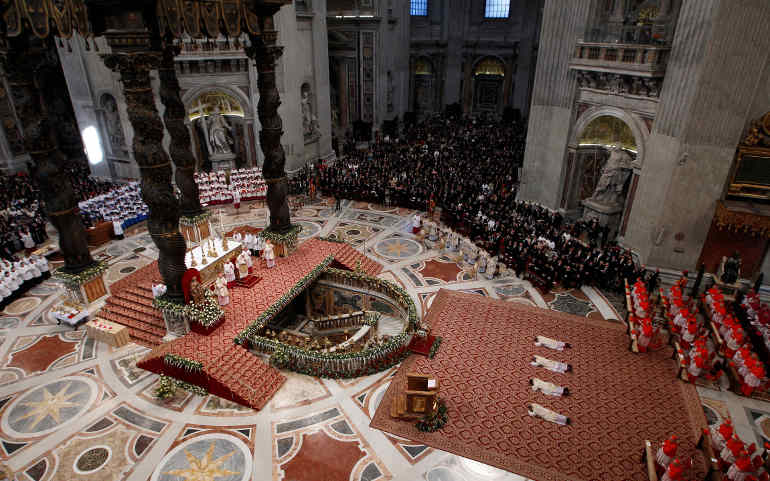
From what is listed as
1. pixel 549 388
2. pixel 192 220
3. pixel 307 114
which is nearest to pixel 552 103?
pixel 549 388

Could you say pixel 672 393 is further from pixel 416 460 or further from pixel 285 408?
pixel 285 408

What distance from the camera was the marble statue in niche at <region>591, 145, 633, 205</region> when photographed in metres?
18.8

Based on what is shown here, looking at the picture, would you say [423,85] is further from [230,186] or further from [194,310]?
[194,310]

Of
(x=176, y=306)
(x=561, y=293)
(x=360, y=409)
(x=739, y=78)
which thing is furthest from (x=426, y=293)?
(x=739, y=78)

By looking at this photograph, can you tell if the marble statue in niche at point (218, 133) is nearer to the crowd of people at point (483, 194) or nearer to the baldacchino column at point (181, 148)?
the crowd of people at point (483, 194)

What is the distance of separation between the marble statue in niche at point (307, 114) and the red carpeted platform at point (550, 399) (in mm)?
17532

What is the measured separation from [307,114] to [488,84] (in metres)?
21.8

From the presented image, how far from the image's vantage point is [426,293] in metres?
16.3

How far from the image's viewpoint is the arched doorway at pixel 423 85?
42.8 meters

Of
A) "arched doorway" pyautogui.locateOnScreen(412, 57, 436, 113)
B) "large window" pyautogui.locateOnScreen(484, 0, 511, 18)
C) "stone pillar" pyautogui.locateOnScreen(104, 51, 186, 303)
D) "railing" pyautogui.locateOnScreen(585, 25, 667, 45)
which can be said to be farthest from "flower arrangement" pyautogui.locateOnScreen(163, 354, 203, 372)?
"large window" pyautogui.locateOnScreen(484, 0, 511, 18)

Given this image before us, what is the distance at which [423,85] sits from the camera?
1721 inches

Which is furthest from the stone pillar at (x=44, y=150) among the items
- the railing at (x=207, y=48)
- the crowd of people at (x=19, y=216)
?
the railing at (x=207, y=48)

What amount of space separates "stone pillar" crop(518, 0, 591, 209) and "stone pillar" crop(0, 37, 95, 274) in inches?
738

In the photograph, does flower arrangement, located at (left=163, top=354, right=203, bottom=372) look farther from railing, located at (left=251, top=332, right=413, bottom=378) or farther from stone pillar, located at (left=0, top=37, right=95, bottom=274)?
stone pillar, located at (left=0, top=37, right=95, bottom=274)
